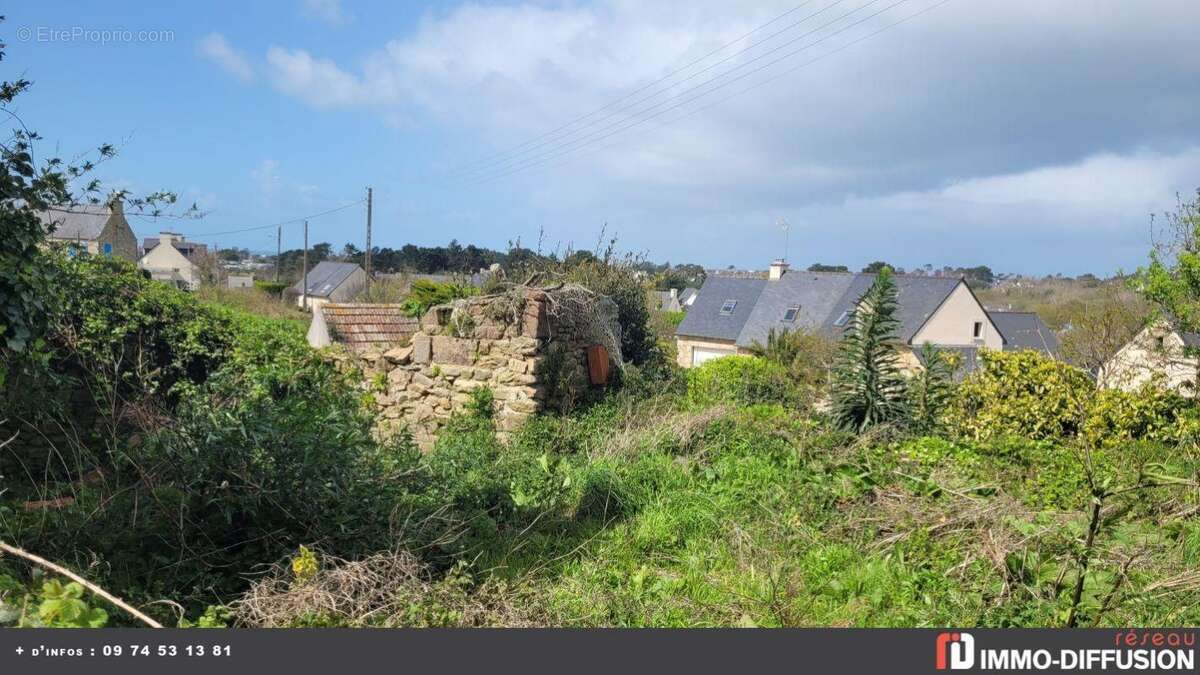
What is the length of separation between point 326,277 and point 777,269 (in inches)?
1130

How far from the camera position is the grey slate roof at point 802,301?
3253 centimetres

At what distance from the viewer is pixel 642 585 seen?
5297mm

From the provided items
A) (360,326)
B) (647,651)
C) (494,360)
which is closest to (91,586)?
(647,651)

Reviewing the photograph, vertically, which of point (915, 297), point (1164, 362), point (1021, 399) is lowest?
point (1021, 399)

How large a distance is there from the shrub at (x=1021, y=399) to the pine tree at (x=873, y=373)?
3.37 ft

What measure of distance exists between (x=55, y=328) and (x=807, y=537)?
7.69 meters

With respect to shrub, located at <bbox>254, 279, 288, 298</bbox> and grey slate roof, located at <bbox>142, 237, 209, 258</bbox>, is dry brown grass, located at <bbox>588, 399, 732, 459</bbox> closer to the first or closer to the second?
shrub, located at <bbox>254, 279, 288, 298</bbox>

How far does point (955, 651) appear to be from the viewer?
13.6ft

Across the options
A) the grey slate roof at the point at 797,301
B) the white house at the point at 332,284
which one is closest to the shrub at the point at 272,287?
the white house at the point at 332,284

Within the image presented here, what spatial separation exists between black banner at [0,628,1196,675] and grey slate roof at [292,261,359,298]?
148ft

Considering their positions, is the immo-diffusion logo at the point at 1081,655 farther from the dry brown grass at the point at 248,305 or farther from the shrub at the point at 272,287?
the shrub at the point at 272,287

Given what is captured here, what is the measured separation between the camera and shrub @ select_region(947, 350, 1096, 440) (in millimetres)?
9023

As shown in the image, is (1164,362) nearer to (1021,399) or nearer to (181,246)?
(1021,399)

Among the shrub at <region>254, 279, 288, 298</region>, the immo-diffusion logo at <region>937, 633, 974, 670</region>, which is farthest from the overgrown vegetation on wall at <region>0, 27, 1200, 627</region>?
the shrub at <region>254, 279, 288, 298</region>
